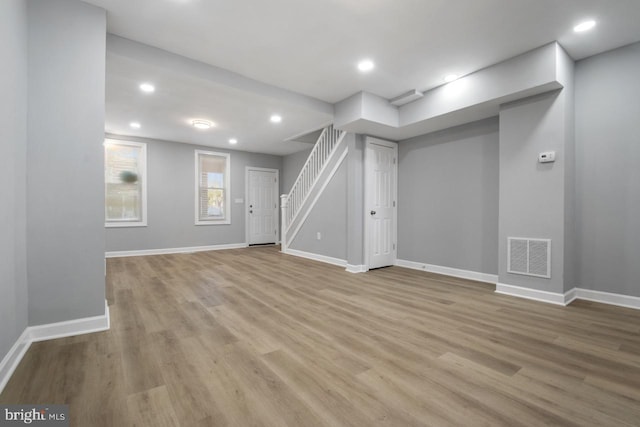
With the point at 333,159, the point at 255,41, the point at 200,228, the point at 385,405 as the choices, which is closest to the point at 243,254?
the point at 200,228

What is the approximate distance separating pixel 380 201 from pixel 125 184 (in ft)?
18.3

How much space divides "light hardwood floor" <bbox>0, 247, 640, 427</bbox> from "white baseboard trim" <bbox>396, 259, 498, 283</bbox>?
84cm

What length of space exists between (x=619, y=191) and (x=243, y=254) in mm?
6301

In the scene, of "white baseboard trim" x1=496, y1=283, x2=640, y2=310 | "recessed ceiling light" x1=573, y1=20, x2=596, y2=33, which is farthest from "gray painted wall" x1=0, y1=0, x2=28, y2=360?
"white baseboard trim" x1=496, y1=283, x2=640, y2=310

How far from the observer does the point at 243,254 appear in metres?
6.50

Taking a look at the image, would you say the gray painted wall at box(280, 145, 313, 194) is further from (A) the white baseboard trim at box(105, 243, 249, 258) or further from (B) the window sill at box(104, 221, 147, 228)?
(B) the window sill at box(104, 221, 147, 228)

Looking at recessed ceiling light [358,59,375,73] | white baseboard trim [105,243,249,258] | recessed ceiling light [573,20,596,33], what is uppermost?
recessed ceiling light [358,59,375,73]

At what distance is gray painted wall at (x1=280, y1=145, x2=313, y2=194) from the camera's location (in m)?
7.76

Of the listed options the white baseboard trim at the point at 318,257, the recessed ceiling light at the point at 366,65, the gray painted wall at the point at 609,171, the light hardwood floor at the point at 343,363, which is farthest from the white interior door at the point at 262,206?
the gray painted wall at the point at 609,171

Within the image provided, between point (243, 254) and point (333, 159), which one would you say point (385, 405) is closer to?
point (333, 159)

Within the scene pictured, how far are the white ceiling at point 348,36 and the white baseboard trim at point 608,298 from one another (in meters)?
2.70

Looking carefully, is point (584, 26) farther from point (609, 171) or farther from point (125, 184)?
point (125, 184)

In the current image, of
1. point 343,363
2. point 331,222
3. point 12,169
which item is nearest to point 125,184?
point 331,222

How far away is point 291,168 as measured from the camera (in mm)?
8172
